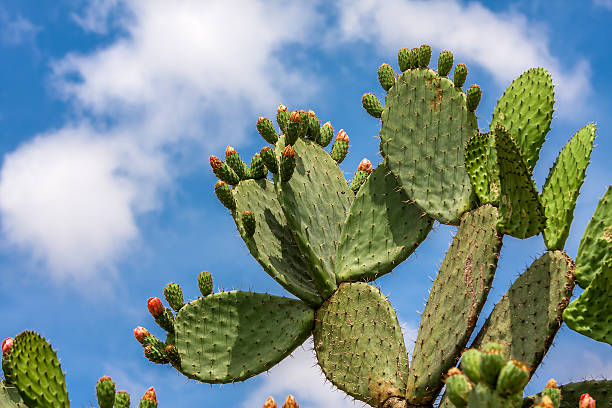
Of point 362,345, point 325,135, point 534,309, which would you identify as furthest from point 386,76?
point 534,309

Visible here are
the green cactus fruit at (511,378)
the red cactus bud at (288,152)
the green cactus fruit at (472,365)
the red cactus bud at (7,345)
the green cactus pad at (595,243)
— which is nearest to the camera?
the green cactus fruit at (511,378)

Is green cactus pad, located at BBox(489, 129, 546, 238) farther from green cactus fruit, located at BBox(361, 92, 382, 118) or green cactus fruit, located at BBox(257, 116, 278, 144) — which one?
green cactus fruit, located at BBox(257, 116, 278, 144)

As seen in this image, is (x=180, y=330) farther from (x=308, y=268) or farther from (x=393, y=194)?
(x=393, y=194)

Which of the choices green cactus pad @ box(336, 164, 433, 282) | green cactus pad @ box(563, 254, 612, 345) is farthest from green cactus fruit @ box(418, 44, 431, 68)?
green cactus pad @ box(563, 254, 612, 345)

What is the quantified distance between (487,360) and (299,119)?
8.25 ft

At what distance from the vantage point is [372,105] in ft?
15.6

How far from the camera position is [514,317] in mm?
3594

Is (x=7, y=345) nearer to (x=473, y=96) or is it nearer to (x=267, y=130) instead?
(x=267, y=130)

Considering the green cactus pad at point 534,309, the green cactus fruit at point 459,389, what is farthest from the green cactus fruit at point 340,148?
the green cactus fruit at point 459,389

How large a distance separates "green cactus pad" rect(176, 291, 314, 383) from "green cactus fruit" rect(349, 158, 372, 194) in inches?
40.9

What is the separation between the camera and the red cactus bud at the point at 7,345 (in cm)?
319

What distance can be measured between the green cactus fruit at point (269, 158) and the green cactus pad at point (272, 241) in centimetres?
37

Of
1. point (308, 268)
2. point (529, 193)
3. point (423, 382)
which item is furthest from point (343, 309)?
point (529, 193)

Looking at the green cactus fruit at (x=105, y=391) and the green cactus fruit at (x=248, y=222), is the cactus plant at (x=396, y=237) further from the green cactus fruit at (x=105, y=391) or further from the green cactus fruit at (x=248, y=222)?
the green cactus fruit at (x=105, y=391)
